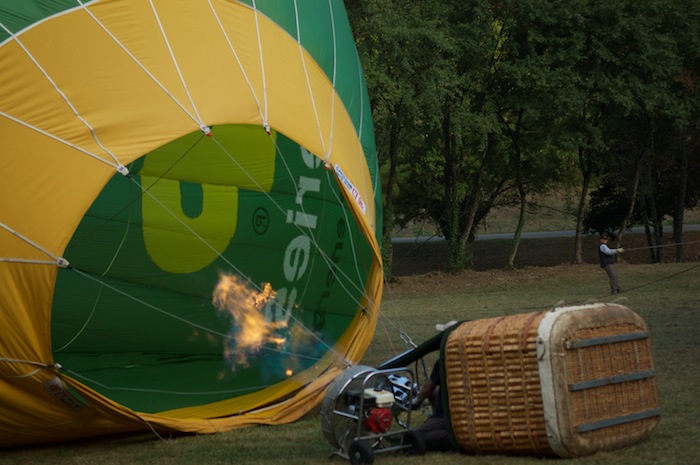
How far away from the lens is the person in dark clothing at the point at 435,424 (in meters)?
7.48

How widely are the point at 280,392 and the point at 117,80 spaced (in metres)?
3.31

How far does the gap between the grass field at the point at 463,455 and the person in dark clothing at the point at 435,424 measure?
15 cm

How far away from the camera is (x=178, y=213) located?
29.7 ft

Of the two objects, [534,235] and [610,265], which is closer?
[610,265]

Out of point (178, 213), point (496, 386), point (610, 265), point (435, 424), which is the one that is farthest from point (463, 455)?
point (610, 265)

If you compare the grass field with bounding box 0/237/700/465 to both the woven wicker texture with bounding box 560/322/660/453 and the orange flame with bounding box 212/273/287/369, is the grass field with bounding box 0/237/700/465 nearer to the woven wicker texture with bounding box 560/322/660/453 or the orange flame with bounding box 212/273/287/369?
the woven wicker texture with bounding box 560/322/660/453

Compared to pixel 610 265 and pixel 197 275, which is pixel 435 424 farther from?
pixel 610 265

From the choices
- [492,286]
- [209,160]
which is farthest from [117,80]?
[492,286]

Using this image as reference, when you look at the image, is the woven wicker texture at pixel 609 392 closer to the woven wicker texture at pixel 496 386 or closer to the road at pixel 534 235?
the woven wicker texture at pixel 496 386

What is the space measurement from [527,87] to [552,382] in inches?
824

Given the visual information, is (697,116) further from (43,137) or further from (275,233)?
(43,137)

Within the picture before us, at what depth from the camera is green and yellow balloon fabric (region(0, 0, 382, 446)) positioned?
294 inches

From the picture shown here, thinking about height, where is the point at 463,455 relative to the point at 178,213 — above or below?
below

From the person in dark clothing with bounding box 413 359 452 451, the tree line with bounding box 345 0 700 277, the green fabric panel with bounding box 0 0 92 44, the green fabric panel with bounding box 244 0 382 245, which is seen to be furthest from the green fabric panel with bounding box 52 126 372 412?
the tree line with bounding box 345 0 700 277
